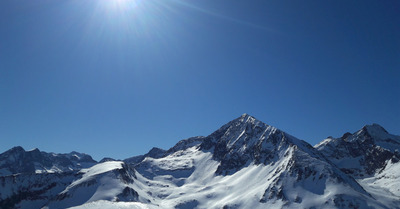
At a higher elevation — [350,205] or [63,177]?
[63,177]

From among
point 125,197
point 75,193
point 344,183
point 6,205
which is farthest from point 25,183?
point 344,183

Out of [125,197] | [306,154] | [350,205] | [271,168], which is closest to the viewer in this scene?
[350,205]

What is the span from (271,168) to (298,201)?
45507mm

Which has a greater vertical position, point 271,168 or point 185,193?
point 271,168

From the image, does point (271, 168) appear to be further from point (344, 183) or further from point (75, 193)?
point (75, 193)

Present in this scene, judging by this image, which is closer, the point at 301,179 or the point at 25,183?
the point at 301,179

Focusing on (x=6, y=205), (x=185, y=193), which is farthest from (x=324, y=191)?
(x=6, y=205)

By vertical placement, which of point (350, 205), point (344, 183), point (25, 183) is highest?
point (25, 183)

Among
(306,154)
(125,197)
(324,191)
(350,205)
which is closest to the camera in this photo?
(350,205)

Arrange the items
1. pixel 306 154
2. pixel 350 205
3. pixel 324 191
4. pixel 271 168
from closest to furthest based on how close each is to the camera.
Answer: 1. pixel 350 205
2. pixel 324 191
3. pixel 306 154
4. pixel 271 168

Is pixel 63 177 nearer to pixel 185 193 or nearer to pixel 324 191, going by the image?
pixel 185 193

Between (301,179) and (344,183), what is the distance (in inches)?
892

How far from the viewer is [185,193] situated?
199750 millimetres

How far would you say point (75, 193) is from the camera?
16050cm
